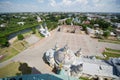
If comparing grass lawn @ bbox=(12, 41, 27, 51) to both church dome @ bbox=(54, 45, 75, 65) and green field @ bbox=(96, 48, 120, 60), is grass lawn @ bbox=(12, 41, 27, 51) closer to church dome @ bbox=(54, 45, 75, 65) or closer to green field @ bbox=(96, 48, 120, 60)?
church dome @ bbox=(54, 45, 75, 65)

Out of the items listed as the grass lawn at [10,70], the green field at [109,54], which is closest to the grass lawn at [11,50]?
the grass lawn at [10,70]

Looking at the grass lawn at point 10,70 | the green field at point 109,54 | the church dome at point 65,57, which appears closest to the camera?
the grass lawn at point 10,70

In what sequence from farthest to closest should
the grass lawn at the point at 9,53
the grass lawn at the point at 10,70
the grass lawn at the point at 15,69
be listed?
the grass lawn at the point at 9,53 → the grass lawn at the point at 15,69 → the grass lawn at the point at 10,70

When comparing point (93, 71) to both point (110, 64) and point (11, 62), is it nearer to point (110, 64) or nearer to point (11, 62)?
point (110, 64)

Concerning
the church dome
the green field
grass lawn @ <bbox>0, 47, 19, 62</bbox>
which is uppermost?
the church dome

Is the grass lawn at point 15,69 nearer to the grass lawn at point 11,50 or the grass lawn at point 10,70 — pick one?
the grass lawn at point 10,70

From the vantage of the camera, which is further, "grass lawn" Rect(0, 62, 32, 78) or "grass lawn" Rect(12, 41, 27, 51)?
"grass lawn" Rect(12, 41, 27, 51)

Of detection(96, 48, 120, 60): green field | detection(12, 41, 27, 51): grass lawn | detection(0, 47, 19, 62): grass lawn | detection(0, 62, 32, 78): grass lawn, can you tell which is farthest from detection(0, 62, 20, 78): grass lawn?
detection(96, 48, 120, 60): green field

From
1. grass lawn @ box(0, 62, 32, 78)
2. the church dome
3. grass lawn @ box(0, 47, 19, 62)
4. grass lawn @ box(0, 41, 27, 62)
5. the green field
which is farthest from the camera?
the green field

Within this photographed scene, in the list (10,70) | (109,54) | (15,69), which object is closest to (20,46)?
(15,69)
